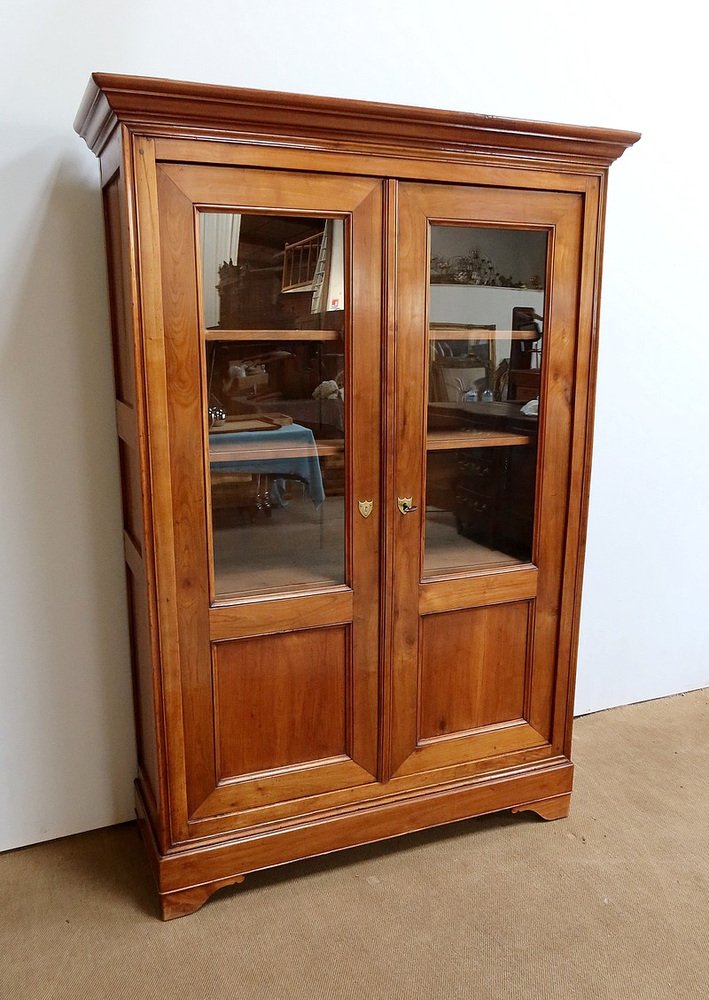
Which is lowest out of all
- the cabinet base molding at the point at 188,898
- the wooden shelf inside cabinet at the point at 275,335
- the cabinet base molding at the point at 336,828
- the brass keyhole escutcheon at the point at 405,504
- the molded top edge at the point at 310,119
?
the cabinet base molding at the point at 188,898

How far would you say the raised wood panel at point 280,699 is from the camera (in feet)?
5.70

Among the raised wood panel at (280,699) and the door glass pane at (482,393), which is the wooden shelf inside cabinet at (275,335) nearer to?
the door glass pane at (482,393)

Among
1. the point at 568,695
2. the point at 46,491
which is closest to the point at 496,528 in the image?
the point at 568,695

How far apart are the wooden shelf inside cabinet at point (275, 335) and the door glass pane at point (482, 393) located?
9.8 inches

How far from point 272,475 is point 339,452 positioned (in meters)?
0.16

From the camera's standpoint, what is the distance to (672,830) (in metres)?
2.08

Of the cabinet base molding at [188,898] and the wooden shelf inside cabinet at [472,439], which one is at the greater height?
the wooden shelf inside cabinet at [472,439]

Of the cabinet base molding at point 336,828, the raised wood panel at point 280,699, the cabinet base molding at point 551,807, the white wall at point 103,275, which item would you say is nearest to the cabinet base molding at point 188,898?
the cabinet base molding at point 336,828

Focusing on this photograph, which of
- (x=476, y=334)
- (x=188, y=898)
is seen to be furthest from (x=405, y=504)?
(x=188, y=898)

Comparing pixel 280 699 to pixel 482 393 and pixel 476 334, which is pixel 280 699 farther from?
pixel 476 334

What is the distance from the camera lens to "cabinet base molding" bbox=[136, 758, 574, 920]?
1745 millimetres

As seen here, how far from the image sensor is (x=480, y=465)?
75.2 inches

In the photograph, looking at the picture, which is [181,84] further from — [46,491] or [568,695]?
[568,695]

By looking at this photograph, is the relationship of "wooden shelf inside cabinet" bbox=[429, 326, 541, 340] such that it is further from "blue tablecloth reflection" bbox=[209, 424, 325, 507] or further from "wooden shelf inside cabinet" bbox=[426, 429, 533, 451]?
"blue tablecloth reflection" bbox=[209, 424, 325, 507]
